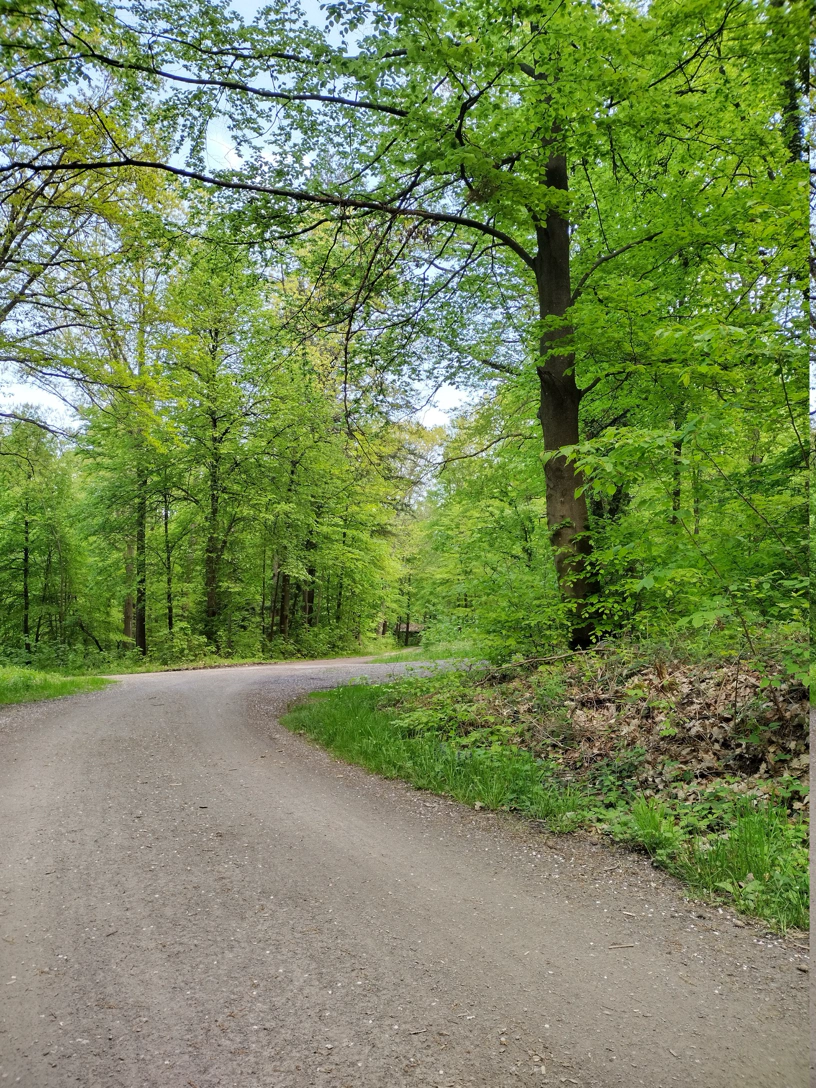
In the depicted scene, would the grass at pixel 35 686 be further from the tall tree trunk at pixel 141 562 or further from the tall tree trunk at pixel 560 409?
the tall tree trunk at pixel 560 409

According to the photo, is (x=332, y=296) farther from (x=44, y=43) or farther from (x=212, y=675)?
(x=212, y=675)

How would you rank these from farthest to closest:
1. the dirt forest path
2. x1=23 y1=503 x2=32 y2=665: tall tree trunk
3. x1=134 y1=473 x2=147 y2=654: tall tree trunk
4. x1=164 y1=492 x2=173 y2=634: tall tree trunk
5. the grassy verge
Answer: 1. x1=23 y1=503 x2=32 y2=665: tall tree trunk
2. x1=164 y1=492 x2=173 y2=634: tall tree trunk
3. x1=134 y1=473 x2=147 y2=654: tall tree trunk
4. the grassy verge
5. the dirt forest path

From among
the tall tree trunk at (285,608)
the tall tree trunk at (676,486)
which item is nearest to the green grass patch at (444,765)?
the tall tree trunk at (676,486)

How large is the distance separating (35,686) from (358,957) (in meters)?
9.21

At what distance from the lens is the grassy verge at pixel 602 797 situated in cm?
295

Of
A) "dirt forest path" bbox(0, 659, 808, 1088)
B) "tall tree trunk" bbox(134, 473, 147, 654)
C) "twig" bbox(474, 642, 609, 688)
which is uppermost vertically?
"tall tree trunk" bbox(134, 473, 147, 654)

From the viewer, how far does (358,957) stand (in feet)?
8.17

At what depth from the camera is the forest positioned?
3.50 meters

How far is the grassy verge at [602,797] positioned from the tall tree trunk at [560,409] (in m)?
1.91

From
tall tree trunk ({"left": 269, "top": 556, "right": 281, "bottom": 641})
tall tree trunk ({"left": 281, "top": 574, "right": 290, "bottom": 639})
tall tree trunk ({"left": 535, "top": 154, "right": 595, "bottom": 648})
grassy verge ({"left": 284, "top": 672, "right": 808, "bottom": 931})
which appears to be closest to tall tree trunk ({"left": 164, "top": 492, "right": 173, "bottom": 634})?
tall tree trunk ({"left": 269, "top": 556, "right": 281, "bottom": 641})

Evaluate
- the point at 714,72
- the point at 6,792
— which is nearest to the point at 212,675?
the point at 6,792

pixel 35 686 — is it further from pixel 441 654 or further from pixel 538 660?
pixel 441 654

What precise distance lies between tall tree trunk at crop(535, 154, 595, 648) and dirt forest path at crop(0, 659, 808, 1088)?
3628 mm

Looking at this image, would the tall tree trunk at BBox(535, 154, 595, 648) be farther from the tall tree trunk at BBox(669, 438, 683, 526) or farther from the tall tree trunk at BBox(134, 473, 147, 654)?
the tall tree trunk at BBox(134, 473, 147, 654)
